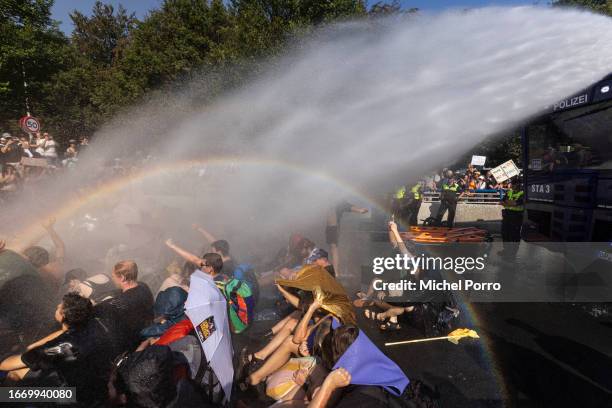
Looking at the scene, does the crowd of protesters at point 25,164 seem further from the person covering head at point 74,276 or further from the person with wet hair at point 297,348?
the person with wet hair at point 297,348

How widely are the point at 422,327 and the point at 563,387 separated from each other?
1716 mm

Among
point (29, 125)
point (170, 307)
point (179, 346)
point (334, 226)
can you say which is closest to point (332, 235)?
point (334, 226)

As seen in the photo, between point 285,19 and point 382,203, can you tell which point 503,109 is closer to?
point 382,203

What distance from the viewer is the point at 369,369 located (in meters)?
2.53

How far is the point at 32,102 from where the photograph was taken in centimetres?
2419

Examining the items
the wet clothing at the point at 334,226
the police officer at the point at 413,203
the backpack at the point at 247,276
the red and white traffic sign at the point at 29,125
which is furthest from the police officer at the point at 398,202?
the red and white traffic sign at the point at 29,125

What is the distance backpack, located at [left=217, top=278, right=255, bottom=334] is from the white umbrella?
164 cm

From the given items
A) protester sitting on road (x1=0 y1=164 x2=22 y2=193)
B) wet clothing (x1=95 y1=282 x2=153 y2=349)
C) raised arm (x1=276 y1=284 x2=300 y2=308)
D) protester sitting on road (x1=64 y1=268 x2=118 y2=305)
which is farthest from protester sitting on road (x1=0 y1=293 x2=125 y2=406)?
protester sitting on road (x1=0 y1=164 x2=22 y2=193)

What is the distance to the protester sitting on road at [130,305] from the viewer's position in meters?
3.63

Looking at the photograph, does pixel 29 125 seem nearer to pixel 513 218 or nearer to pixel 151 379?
pixel 151 379

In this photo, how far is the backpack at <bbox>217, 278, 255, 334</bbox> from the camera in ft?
16.2

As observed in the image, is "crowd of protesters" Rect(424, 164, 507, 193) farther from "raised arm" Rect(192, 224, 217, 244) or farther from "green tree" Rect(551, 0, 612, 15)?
"green tree" Rect(551, 0, 612, 15)

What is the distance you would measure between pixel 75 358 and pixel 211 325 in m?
1.04

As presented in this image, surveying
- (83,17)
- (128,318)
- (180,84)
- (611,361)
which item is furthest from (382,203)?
(83,17)
